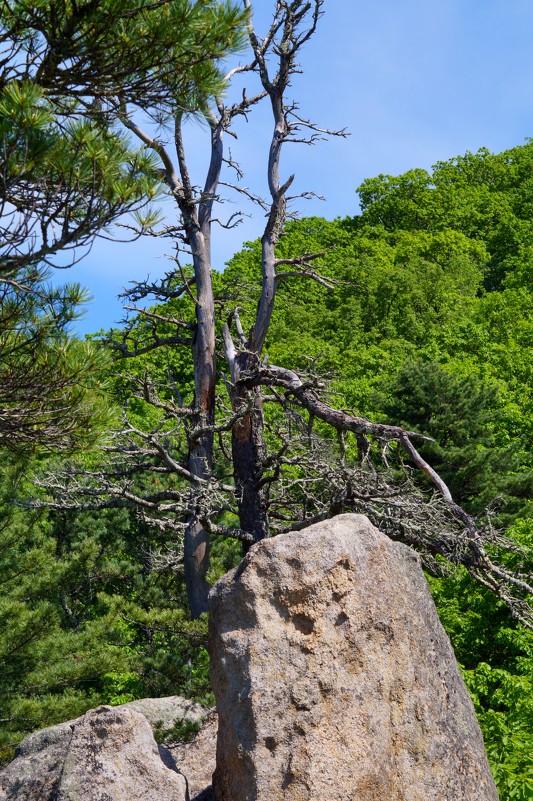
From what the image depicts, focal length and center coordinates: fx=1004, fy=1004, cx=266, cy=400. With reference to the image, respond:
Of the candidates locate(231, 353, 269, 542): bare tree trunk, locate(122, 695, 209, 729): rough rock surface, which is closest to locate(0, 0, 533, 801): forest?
locate(231, 353, 269, 542): bare tree trunk

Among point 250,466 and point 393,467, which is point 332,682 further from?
point 393,467

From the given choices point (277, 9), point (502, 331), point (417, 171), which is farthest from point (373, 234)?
point (277, 9)

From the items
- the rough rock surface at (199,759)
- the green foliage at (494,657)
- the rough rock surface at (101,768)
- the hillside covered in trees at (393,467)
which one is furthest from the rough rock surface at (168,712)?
the green foliage at (494,657)

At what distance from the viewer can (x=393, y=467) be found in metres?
17.8

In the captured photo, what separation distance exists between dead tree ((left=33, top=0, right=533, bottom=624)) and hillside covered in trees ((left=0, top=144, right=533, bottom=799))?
537mm

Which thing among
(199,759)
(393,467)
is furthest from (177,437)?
(199,759)

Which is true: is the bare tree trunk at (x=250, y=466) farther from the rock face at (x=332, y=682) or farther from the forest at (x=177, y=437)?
the rock face at (x=332, y=682)

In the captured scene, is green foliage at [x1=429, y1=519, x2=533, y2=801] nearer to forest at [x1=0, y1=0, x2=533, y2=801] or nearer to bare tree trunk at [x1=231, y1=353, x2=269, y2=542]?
forest at [x1=0, y1=0, x2=533, y2=801]

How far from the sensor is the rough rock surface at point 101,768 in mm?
6148

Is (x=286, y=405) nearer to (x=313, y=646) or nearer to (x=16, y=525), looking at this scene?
(x=16, y=525)

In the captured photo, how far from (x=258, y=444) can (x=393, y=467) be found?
6461 mm

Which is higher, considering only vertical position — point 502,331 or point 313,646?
point 502,331

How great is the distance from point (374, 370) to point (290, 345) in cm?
261

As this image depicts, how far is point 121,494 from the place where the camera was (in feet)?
39.1
